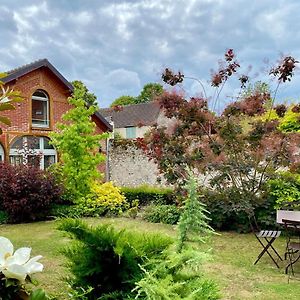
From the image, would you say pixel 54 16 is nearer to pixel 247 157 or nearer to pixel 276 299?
pixel 276 299

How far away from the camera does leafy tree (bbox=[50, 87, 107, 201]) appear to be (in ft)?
41.4

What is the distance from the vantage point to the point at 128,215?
12125 millimetres

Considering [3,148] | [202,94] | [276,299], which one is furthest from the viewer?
[3,148]

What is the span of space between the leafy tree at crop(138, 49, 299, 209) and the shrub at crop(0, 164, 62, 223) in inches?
145

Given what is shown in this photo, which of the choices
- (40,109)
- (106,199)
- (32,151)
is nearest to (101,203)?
(106,199)

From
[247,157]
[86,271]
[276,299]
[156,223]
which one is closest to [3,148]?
[156,223]

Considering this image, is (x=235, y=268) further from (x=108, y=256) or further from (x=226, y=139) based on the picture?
(x=108, y=256)

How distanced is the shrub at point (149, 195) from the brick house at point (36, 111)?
4105 mm

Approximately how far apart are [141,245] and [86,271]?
0.95ft

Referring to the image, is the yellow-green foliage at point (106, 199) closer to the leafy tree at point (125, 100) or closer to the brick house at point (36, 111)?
the brick house at point (36, 111)

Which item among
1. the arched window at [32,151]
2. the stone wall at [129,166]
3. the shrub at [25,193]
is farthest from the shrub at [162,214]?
the stone wall at [129,166]

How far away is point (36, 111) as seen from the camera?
55.4 feet

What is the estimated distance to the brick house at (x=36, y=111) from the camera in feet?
51.1

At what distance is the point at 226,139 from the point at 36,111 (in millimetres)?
10034
